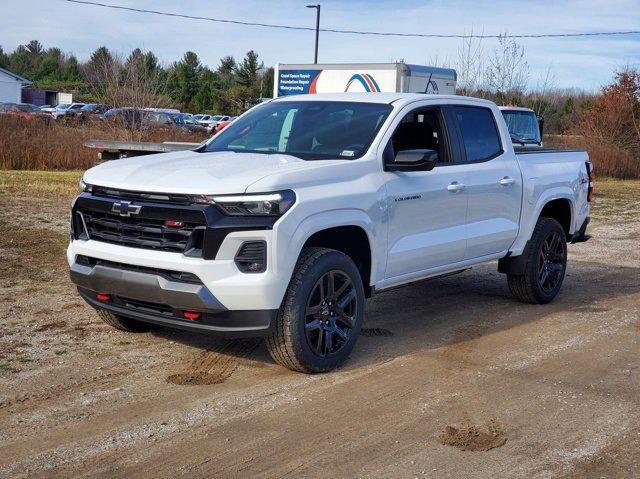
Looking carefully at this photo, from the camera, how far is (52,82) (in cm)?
8369

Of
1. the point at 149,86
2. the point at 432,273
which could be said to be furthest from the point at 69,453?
the point at 149,86

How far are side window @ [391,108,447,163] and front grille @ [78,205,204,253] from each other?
6.93ft

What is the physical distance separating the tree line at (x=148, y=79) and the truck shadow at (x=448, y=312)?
61.3 ft

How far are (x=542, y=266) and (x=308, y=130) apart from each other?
299 cm

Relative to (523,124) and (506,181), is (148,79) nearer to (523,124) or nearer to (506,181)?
(523,124)

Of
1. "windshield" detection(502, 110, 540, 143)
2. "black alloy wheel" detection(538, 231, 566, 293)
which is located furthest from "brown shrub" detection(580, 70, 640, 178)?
"black alloy wheel" detection(538, 231, 566, 293)

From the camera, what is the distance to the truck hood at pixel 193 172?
17.8 feet

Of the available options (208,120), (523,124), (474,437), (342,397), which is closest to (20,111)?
(523,124)

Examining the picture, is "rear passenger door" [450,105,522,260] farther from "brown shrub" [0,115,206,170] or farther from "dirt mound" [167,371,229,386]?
"brown shrub" [0,115,206,170]

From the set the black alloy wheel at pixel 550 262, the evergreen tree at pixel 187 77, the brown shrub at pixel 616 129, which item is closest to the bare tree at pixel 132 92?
the brown shrub at pixel 616 129

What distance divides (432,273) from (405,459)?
263 cm

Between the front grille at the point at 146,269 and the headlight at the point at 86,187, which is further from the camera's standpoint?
the headlight at the point at 86,187

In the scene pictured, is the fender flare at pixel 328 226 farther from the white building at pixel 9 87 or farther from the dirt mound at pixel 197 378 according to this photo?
the white building at pixel 9 87

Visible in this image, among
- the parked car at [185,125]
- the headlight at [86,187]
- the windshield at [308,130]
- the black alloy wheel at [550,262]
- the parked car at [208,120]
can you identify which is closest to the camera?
the headlight at [86,187]
